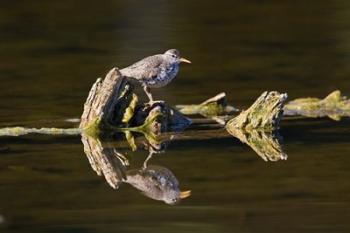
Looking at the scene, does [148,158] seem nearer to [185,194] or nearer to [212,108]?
[185,194]

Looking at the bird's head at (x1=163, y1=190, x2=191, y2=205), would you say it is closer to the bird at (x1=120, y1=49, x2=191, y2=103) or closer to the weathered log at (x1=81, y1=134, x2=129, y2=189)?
the weathered log at (x1=81, y1=134, x2=129, y2=189)

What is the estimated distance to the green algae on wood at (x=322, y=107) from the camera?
41.9 feet

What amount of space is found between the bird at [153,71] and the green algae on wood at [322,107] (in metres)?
1.32

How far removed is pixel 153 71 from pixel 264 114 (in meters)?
1.18

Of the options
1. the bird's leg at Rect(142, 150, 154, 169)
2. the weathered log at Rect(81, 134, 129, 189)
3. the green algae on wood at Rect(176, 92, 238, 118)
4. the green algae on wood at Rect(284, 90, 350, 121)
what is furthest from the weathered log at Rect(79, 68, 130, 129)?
the green algae on wood at Rect(284, 90, 350, 121)

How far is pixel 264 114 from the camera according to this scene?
11922 mm

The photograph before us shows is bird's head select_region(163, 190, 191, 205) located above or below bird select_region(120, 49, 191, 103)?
below

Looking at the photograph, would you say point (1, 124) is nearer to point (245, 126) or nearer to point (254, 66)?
point (245, 126)

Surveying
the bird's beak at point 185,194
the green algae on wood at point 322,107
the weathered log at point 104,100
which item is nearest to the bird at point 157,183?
the bird's beak at point 185,194

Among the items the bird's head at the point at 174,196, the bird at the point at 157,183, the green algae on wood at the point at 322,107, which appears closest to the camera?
the bird's head at the point at 174,196

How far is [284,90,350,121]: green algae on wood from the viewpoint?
12.8m

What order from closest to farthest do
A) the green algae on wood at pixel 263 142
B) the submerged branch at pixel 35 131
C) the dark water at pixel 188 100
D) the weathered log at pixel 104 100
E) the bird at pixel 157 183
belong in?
the dark water at pixel 188 100, the bird at pixel 157 183, the green algae on wood at pixel 263 142, the weathered log at pixel 104 100, the submerged branch at pixel 35 131

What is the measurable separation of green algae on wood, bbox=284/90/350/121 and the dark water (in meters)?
0.41

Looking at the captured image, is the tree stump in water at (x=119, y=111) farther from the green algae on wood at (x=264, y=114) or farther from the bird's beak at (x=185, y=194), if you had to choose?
the bird's beak at (x=185, y=194)
